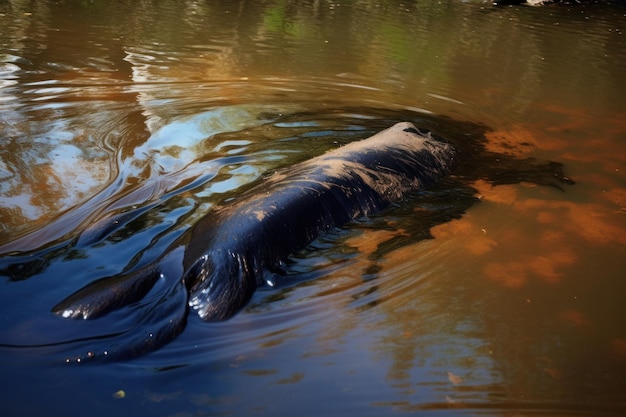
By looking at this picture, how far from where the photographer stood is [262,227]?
3301 mm

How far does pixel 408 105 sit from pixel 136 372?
502cm

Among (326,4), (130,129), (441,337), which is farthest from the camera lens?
(326,4)

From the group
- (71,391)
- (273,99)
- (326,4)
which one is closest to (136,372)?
(71,391)

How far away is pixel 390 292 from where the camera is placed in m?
3.35

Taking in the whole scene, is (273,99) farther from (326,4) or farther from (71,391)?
(326,4)

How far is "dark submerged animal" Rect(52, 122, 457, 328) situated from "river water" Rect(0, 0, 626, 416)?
91 mm

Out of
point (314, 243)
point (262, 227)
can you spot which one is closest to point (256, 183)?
point (314, 243)

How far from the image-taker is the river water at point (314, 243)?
2633 mm

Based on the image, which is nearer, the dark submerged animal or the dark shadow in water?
the dark shadow in water

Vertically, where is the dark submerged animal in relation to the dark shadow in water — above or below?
above

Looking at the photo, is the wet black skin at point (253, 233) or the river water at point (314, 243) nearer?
the river water at point (314, 243)

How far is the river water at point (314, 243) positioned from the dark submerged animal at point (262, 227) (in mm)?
91

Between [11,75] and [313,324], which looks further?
[11,75]

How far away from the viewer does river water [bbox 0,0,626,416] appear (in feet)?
8.64
